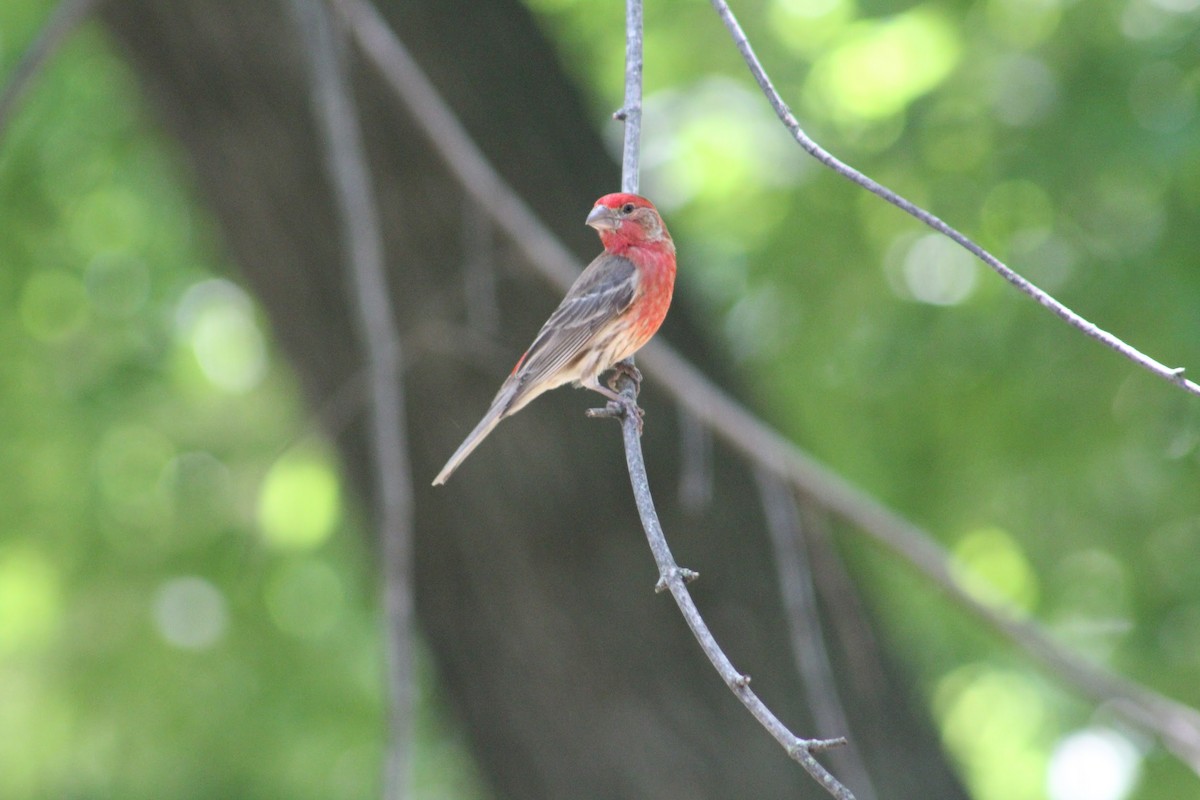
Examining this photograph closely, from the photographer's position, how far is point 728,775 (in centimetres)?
567

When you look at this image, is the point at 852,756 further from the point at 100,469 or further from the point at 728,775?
the point at 100,469

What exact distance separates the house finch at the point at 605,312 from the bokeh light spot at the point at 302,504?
5.93 ft

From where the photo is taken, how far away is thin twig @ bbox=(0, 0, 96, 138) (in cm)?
441

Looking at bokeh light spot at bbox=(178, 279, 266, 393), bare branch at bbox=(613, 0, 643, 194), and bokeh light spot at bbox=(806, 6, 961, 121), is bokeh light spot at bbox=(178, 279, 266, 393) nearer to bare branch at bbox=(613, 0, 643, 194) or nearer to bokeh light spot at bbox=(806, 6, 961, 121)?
bokeh light spot at bbox=(806, 6, 961, 121)

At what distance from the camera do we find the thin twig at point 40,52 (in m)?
4.41

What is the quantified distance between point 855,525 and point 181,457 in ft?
18.6

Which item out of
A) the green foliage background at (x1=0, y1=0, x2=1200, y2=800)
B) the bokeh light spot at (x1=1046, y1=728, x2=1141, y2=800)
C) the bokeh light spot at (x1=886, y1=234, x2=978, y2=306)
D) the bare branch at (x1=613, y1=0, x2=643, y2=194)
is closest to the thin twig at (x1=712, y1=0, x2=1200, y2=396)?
the bare branch at (x1=613, y1=0, x2=643, y2=194)

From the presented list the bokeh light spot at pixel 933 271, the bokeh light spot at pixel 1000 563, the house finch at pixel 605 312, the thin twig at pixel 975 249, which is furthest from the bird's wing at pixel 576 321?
the bokeh light spot at pixel 1000 563

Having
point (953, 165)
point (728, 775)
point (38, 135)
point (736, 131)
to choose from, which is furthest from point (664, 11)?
point (728, 775)

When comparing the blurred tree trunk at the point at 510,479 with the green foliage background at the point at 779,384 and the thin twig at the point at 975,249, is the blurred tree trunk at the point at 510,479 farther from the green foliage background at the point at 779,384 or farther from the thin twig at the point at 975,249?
the thin twig at the point at 975,249

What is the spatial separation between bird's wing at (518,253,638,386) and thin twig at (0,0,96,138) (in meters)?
1.94

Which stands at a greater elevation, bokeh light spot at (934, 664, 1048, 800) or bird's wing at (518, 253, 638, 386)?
bokeh light spot at (934, 664, 1048, 800)

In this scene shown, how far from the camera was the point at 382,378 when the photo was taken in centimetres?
444

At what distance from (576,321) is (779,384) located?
3332mm
